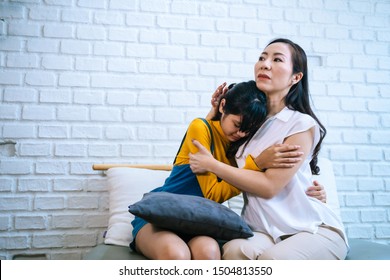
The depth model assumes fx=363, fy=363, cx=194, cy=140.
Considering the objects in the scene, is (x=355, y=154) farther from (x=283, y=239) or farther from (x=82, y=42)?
(x=82, y=42)

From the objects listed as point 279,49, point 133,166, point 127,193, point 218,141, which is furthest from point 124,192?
point 279,49

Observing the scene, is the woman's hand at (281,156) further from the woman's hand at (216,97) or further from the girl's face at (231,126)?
the woman's hand at (216,97)

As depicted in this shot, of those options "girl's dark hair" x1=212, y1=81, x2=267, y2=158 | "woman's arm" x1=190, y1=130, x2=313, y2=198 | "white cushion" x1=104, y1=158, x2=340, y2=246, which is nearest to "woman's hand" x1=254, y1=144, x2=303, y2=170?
"woman's arm" x1=190, y1=130, x2=313, y2=198

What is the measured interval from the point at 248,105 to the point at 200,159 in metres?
0.26

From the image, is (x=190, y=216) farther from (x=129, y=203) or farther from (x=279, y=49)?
(x=279, y=49)

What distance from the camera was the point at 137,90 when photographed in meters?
1.86

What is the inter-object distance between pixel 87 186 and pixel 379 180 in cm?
157

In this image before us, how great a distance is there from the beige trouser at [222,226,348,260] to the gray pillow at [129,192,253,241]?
4 cm

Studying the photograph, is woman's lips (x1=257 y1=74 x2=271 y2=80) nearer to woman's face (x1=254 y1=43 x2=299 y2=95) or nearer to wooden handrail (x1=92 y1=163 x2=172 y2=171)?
woman's face (x1=254 y1=43 x2=299 y2=95)

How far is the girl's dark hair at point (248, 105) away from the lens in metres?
1.26

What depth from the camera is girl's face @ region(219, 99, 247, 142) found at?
4.20 feet

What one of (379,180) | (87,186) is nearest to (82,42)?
(87,186)

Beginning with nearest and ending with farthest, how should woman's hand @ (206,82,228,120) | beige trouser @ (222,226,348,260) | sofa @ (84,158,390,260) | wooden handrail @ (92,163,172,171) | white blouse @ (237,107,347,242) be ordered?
beige trouser @ (222,226,348,260), white blouse @ (237,107,347,242), sofa @ (84,158,390,260), woman's hand @ (206,82,228,120), wooden handrail @ (92,163,172,171)

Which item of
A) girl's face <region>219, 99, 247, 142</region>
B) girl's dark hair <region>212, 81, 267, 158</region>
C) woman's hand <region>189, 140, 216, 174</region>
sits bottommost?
woman's hand <region>189, 140, 216, 174</region>
